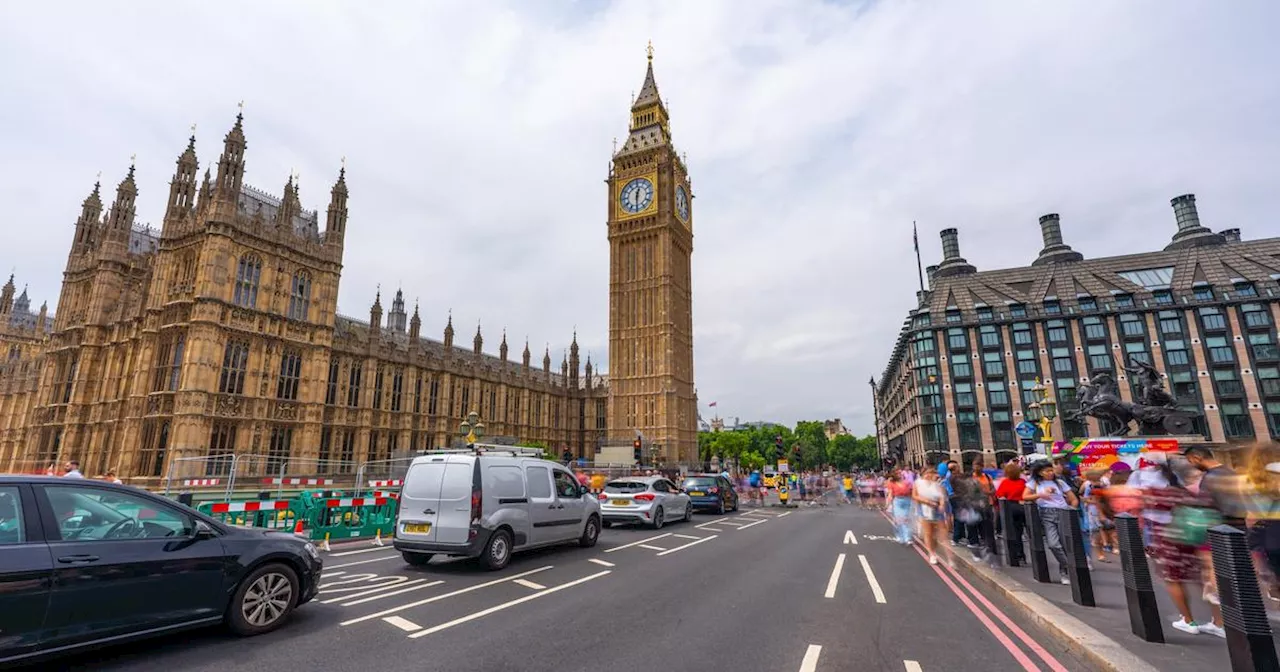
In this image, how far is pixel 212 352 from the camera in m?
29.3

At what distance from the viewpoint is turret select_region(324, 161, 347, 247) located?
37.0 m

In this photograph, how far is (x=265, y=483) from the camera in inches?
789

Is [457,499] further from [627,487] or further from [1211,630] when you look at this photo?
A: [1211,630]

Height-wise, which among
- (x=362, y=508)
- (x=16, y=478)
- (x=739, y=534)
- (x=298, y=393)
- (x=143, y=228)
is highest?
(x=143, y=228)

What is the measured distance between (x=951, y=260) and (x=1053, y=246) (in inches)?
505

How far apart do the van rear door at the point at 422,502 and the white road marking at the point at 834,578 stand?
6.52m

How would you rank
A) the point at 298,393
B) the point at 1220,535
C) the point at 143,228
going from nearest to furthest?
1. the point at 1220,535
2. the point at 298,393
3. the point at 143,228

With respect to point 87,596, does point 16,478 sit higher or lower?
higher

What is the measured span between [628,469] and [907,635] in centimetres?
4074

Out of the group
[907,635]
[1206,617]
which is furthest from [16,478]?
[1206,617]

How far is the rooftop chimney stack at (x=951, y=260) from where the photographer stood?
71562 mm

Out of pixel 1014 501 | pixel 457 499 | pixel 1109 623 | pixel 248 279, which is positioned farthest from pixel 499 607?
pixel 248 279

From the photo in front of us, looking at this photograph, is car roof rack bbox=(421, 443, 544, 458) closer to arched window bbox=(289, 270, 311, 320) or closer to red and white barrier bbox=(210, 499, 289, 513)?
red and white barrier bbox=(210, 499, 289, 513)

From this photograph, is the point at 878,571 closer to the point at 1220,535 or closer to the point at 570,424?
the point at 1220,535
